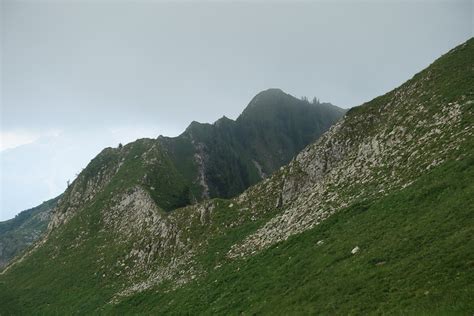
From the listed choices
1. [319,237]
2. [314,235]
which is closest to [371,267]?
[319,237]

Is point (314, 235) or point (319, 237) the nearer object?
point (319, 237)

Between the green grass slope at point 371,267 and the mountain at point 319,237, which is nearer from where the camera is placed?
the green grass slope at point 371,267

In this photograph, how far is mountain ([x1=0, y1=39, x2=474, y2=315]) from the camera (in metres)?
25.8

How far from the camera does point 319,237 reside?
3878cm

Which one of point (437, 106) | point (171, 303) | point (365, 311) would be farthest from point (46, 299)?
point (437, 106)

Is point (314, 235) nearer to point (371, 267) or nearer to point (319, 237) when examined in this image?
point (319, 237)

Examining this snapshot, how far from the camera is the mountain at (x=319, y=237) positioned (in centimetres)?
2580

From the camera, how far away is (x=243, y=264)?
42469 mm

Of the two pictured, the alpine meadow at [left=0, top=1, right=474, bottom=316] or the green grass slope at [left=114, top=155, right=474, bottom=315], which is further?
the alpine meadow at [left=0, top=1, right=474, bottom=316]

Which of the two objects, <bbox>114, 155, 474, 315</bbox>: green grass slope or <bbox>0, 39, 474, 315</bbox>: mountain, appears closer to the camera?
<bbox>114, 155, 474, 315</bbox>: green grass slope

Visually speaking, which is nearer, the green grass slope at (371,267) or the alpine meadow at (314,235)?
the green grass slope at (371,267)

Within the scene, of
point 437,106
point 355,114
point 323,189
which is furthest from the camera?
point 355,114

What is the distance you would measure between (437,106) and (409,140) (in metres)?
5.96

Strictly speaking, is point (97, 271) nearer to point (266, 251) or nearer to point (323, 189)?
point (266, 251)
